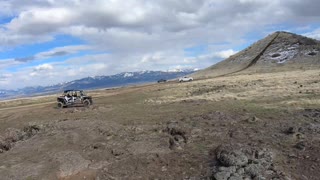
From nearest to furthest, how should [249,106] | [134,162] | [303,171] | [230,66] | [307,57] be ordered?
[303,171]
[134,162]
[249,106]
[307,57]
[230,66]

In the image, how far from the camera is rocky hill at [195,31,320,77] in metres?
99.6

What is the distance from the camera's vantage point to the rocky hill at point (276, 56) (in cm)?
9962

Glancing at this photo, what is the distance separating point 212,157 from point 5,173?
30.9 ft

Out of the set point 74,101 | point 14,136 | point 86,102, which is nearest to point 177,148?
point 14,136

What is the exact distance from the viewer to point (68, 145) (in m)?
21.8

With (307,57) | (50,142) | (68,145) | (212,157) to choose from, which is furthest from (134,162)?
(307,57)

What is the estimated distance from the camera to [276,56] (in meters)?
111

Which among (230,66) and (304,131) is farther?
(230,66)

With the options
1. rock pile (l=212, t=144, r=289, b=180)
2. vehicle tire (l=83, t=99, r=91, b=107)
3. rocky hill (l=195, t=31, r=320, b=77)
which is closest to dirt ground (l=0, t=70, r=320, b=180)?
rock pile (l=212, t=144, r=289, b=180)

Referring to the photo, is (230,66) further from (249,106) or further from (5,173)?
(5,173)

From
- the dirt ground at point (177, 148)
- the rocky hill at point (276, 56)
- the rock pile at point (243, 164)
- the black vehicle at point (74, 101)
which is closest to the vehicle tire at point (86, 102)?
the black vehicle at point (74, 101)

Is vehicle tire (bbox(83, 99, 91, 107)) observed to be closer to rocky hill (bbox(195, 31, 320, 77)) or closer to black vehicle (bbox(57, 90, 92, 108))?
black vehicle (bbox(57, 90, 92, 108))

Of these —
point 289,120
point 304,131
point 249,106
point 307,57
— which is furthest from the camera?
point 307,57

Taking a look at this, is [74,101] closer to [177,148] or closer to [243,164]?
[177,148]
